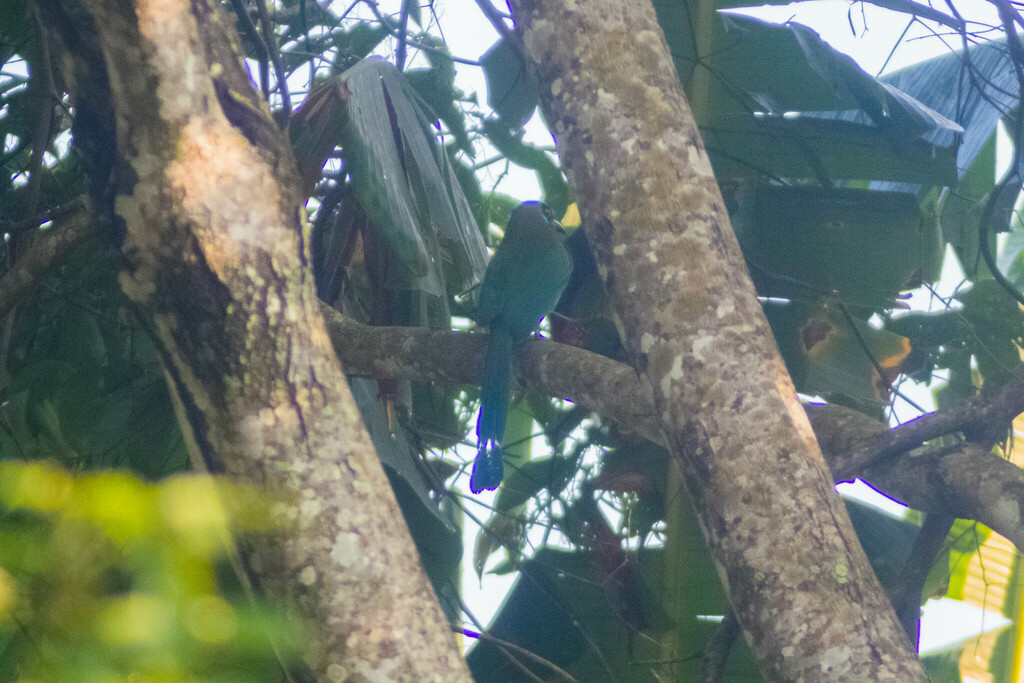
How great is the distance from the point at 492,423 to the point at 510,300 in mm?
421

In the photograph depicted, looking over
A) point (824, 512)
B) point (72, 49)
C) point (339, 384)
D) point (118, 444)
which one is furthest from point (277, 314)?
point (118, 444)

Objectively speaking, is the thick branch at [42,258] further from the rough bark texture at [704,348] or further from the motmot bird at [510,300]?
the rough bark texture at [704,348]

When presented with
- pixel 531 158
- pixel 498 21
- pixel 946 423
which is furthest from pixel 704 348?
pixel 531 158

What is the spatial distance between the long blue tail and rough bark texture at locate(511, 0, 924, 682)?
0.67m

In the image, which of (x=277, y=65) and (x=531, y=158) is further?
(x=531, y=158)

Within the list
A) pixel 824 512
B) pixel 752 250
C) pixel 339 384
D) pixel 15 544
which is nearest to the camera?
pixel 15 544

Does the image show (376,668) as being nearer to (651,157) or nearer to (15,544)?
(15,544)

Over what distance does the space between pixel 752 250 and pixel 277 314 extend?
1982 millimetres

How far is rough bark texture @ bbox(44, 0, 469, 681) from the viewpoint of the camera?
100 centimetres

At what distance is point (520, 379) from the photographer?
95.7 inches

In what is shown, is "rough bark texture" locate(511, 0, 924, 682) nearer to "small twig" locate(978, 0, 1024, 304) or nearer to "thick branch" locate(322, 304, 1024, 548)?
"thick branch" locate(322, 304, 1024, 548)

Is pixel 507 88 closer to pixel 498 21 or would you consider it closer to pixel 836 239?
pixel 498 21

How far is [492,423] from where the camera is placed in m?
2.30

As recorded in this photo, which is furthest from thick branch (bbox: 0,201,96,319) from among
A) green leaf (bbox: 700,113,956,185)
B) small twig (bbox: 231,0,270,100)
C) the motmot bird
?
green leaf (bbox: 700,113,956,185)
